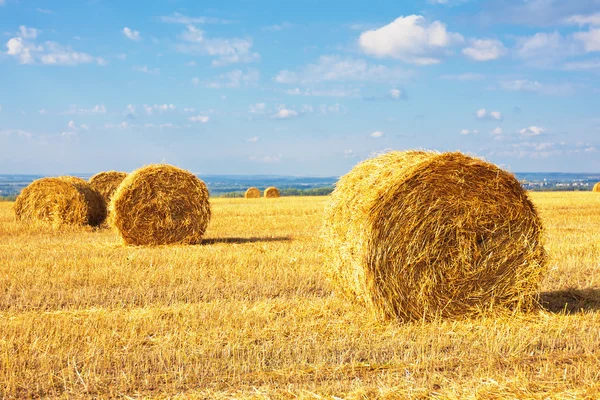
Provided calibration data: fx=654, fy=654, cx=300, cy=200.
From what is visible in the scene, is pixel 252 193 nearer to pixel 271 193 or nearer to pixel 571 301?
pixel 271 193

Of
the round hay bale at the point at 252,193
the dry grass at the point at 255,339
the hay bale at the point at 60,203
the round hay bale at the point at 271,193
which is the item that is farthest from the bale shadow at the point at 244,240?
the round hay bale at the point at 271,193

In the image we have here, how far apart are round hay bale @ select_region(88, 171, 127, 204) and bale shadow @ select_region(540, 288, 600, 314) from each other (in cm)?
1462

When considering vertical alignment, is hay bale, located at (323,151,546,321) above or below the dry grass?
above

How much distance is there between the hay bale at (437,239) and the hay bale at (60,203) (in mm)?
12266

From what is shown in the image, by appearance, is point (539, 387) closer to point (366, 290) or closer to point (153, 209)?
point (366, 290)

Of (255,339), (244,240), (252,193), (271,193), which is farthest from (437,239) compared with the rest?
(271,193)

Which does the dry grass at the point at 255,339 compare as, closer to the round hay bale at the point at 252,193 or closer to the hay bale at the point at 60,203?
the hay bale at the point at 60,203

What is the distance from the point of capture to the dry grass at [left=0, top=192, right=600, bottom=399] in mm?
5164

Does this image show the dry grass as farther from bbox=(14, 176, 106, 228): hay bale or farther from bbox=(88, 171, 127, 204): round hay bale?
bbox=(88, 171, 127, 204): round hay bale

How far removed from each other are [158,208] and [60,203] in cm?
558

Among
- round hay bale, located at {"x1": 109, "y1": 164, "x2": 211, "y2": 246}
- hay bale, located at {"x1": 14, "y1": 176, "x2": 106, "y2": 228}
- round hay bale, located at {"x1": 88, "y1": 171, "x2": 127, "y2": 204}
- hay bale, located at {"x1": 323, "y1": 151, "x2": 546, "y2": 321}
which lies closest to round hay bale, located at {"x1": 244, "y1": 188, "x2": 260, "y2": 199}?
round hay bale, located at {"x1": 88, "y1": 171, "x2": 127, "y2": 204}

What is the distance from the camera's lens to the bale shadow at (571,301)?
26.0 ft

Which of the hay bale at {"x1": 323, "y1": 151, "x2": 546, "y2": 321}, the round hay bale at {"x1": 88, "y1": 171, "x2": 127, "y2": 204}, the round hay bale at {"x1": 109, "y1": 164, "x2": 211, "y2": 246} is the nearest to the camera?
the hay bale at {"x1": 323, "y1": 151, "x2": 546, "y2": 321}

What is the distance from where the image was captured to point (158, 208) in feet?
46.5
